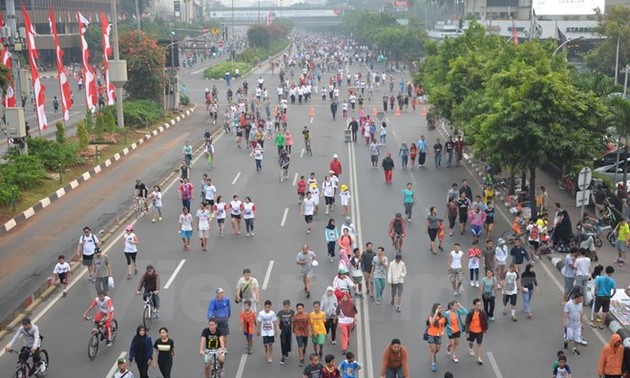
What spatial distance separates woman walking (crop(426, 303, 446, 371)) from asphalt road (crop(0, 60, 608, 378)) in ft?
1.20

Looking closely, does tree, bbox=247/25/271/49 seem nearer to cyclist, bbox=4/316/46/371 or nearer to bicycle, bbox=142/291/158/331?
bicycle, bbox=142/291/158/331

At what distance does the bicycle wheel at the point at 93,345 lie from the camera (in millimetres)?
14422

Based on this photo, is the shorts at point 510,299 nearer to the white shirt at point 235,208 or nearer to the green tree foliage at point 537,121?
the green tree foliage at point 537,121

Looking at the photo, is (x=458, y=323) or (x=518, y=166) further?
(x=518, y=166)

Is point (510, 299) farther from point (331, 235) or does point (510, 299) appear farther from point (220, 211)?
point (220, 211)

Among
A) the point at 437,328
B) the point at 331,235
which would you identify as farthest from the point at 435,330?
the point at 331,235

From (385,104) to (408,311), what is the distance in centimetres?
3619

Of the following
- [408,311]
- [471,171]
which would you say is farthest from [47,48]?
[408,311]

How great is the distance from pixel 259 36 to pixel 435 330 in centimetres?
11409

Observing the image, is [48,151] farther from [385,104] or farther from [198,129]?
[385,104]

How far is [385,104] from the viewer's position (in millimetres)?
52156

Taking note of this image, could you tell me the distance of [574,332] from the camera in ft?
48.8

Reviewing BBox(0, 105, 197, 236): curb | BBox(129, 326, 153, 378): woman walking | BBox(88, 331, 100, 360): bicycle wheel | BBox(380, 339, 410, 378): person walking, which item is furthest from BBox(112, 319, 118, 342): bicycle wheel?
BBox(0, 105, 197, 236): curb

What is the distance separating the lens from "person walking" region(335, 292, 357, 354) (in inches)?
575
